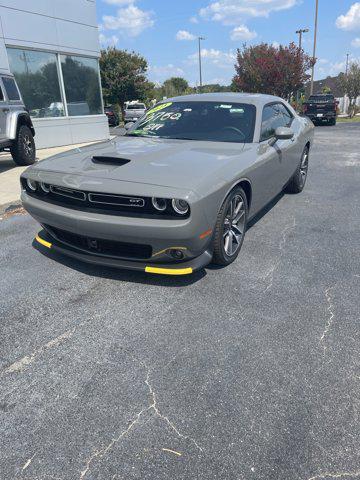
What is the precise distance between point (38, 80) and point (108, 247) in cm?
1108

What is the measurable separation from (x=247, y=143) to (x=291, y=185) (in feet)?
7.90

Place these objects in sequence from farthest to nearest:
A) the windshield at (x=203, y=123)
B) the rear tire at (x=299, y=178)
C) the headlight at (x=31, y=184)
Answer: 1. the rear tire at (x=299, y=178)
2. the windshield at (x=203, y=123)
3. the headlight at (x=31, y=184)

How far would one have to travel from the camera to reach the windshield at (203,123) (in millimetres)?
4016

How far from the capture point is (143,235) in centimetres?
280

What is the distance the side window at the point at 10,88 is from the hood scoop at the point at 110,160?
6309 millimetres

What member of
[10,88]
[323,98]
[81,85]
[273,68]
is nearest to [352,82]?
[273,68]

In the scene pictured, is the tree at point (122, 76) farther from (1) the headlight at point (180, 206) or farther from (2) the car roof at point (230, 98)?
(1) the headlight at point (180, 206)

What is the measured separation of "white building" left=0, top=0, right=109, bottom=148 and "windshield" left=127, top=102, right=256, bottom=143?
8.12 meters

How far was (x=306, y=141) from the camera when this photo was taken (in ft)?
19.9

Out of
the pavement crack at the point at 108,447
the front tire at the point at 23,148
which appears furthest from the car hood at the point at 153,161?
the front tire at the point at 23,148

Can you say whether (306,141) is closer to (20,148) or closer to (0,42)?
(20,148)

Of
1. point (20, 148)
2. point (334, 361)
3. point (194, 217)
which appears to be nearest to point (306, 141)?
point (194, 217)

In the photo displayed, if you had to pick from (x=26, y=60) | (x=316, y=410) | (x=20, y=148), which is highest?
(x=26, y=60)

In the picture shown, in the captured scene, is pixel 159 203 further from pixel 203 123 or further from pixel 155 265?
pixel 203 123
